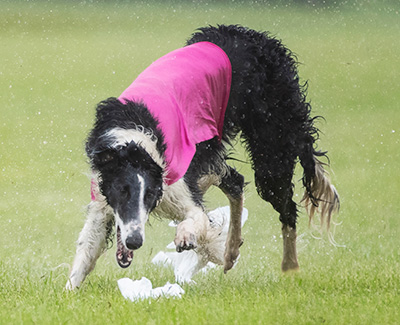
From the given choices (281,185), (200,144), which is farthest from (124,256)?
(281,185)

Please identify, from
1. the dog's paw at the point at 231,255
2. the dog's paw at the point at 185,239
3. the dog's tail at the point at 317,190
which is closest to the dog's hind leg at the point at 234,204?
the dog's paw at the point at 231,255

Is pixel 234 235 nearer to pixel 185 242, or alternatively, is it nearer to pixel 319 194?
pixel 319 194

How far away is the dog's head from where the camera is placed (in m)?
4.12

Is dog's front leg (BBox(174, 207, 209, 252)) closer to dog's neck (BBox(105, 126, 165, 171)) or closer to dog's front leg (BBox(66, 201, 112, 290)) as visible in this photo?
dog's neck (BBox(105, 126, 165, 171))

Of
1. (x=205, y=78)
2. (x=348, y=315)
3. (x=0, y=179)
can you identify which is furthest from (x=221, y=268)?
(x=0, y=179)

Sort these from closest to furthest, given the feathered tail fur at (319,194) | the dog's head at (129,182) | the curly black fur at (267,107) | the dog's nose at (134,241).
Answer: the dog's nose at (134,241) < the dog's head at (129,182) < the curly black fur at (267,107) < the feathered tail fur at (319,194)

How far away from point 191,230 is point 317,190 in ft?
6.31

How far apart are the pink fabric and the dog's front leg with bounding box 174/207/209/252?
0.81 feet

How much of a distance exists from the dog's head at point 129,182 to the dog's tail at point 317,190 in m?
1.82

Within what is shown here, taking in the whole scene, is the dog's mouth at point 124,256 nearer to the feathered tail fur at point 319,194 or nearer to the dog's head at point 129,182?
the dog's head at point 129,182

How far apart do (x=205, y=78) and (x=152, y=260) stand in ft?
5.82

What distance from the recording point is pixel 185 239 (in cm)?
425

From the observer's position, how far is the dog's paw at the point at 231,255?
18.5 feet

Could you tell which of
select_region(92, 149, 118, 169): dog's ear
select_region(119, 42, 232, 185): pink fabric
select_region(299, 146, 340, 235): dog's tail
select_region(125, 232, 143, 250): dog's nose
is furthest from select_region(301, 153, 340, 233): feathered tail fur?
select_region(125, 232, 143, 250): dog's nose
